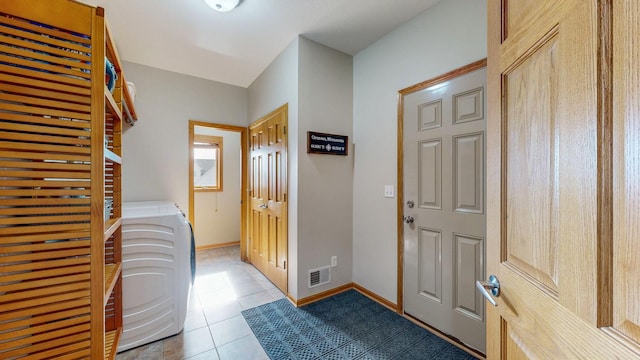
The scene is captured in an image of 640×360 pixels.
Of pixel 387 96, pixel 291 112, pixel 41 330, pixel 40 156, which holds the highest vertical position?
pixel 387 96

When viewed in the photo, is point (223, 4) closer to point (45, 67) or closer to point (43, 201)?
point (45, 67)

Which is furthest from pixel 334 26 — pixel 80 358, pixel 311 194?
pixel 80 358

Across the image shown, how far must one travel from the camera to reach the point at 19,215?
0.79 metres

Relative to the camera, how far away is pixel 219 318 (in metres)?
2.19

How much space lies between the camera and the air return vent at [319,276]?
2.47m

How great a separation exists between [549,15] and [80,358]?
1795 millimetres

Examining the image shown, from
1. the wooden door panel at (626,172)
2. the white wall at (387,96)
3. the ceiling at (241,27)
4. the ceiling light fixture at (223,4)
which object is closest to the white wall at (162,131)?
the ceiling at (241,27)

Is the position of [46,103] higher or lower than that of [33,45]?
lower

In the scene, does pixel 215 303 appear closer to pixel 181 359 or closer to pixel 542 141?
pixel 181 359

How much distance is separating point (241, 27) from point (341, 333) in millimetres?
2835

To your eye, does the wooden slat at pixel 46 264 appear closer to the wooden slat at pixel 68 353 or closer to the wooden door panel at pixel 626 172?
the wooden slat at pixel 68 353

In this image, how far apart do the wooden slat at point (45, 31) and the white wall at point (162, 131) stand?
2.44 m

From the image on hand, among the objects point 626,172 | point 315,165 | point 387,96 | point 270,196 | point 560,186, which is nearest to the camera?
point 626,172

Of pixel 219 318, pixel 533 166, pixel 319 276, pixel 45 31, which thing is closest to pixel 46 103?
pixel 45 31
